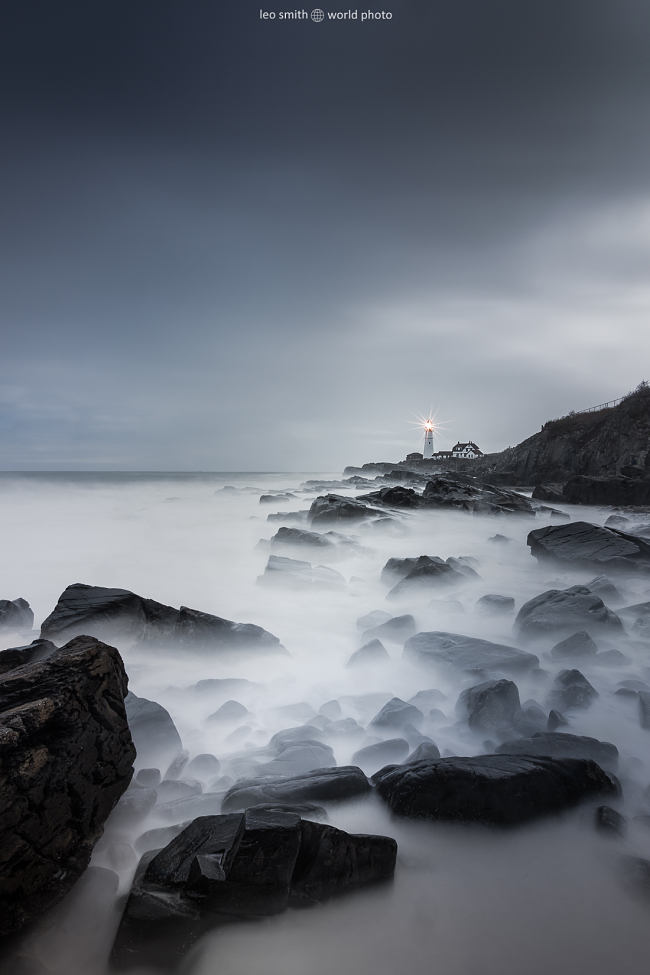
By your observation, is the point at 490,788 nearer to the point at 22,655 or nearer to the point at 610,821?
the point at 610,821

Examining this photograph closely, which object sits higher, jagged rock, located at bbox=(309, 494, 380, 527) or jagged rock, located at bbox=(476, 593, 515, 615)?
jagged rock, located at bbox=(309, 494, 380, 527)

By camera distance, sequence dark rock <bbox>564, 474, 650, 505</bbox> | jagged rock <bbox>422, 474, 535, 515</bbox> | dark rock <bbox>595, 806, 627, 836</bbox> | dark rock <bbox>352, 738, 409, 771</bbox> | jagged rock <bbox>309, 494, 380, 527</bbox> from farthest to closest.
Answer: dark rock <bbox>564, 474, 650, 505</bbox> → jagged rock <bbox>422, 474, 535, 515</bbox> → jagged rock <bbox>309, 494, 380, 527</bbox> → dark rock <bbox>352, 738, 409, 771</bbox> → dark rock <bbox>595, 806, 627, 836</bbox>

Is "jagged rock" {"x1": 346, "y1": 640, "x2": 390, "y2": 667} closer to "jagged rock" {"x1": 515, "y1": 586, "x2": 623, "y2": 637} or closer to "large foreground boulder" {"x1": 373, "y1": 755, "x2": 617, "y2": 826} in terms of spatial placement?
"jagged rock" {"x1": 515, "y1": 586, "x2": 623, "y2": 637}

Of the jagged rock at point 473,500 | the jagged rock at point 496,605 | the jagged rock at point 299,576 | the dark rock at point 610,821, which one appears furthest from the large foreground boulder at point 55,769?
the jagged rock at point 473,500

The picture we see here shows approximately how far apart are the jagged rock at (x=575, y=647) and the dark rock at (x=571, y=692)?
672 millimetres

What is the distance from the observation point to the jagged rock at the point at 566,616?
220 inches

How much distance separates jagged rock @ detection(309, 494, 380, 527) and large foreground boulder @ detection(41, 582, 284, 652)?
34.8 feet

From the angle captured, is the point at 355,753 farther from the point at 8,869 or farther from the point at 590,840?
the point at 8,869

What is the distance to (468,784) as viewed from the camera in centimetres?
263

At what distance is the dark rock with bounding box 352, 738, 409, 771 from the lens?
323cm

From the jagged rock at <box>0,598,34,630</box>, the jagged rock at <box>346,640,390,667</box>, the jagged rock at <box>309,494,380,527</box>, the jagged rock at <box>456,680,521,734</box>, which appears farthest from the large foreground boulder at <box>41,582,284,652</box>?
the jagged rock at <box>309,494,380,527</box>

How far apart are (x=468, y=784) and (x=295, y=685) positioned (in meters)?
2.23

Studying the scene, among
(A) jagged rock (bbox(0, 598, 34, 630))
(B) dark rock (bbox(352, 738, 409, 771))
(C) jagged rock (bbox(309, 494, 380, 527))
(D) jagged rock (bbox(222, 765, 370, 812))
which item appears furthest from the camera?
(C) jagged rock (bbox(309, 494, 380, 527))

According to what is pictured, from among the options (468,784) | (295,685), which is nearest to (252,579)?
(295,685)
